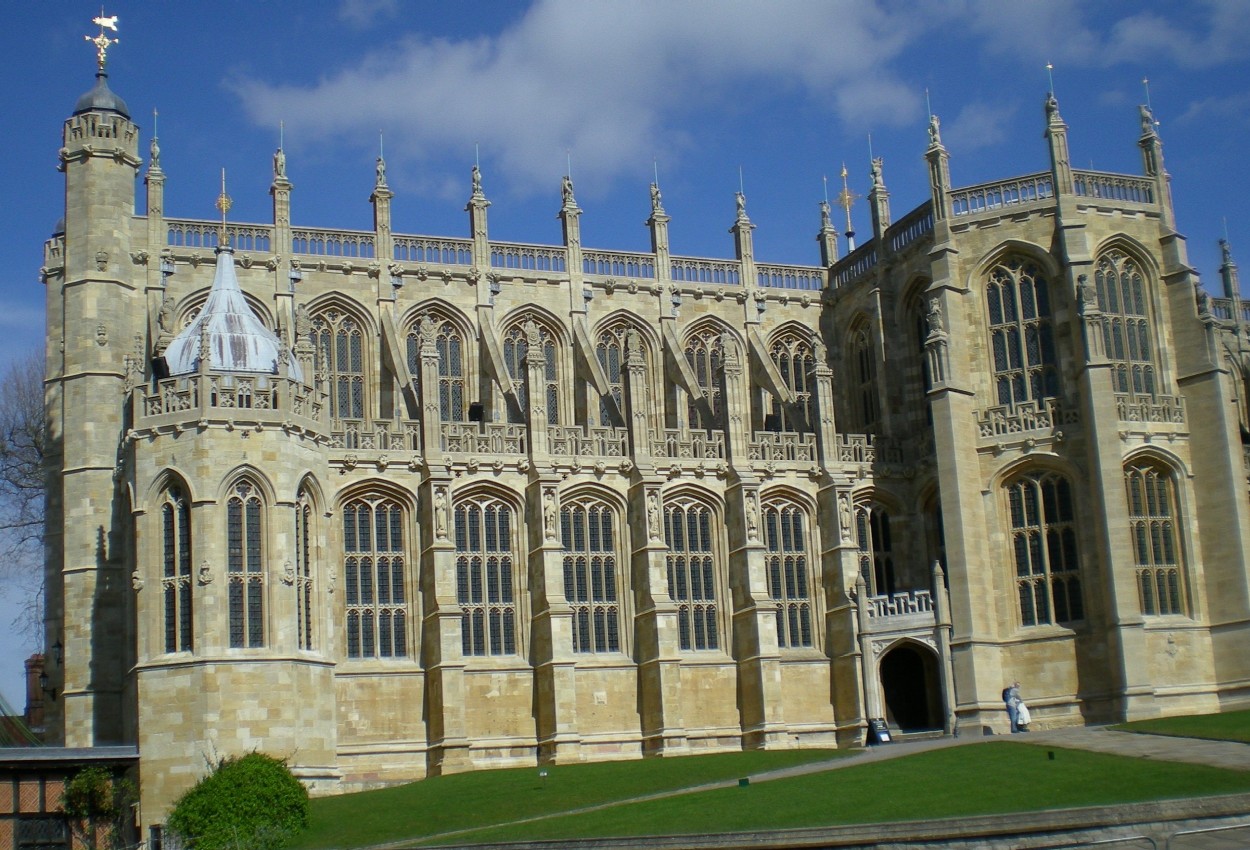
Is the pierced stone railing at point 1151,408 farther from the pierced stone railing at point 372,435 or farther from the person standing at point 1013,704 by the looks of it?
the pierced stone railing at point 372,435

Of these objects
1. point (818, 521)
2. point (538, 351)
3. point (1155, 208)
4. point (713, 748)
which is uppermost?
point (1155, 208)

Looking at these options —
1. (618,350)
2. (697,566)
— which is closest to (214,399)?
(697,566)

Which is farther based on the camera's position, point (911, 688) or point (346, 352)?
point (346, 352)

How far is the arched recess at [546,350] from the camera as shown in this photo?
174 ft

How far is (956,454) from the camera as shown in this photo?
158 feet

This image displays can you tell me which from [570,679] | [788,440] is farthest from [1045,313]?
[570,679]

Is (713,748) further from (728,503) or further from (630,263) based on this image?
(630,263)

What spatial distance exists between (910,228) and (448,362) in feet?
51.4

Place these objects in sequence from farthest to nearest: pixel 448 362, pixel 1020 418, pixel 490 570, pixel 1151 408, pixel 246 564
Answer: pixel 448 362
pixel 1020 418
pixel 1151 408
pixel 490 570
pixel 246 564

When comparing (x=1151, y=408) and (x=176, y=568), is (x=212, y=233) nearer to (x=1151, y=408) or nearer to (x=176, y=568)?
(x=176, y=568)

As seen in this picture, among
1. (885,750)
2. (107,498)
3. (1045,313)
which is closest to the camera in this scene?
(885,750)

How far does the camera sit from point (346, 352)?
5106 cm

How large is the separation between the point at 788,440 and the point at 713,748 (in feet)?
32.8

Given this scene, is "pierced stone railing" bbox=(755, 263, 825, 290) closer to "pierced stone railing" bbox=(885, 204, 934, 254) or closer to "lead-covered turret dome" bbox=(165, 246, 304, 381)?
"pierced stone railing" bbox=(885, 204, 934, 254)
